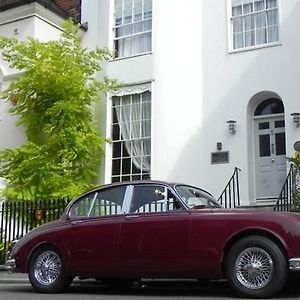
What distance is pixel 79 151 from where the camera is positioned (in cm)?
1591

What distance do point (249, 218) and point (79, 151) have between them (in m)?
8.66

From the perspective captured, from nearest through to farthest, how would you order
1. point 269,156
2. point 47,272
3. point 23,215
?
point 47,272 → point 23,215 → point 269,156

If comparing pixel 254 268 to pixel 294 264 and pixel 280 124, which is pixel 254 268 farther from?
pixel 280 124

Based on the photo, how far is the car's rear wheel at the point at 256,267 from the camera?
757 centimetres

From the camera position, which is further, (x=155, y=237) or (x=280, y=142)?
(x=280, y=142)

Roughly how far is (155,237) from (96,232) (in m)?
1.02

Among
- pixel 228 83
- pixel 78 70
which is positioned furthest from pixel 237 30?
pixel 78 70

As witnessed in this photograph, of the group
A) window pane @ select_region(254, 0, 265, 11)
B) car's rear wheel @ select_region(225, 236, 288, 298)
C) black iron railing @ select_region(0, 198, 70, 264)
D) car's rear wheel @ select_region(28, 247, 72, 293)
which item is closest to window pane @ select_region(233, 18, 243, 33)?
window pane @ select_region(254, 0, 265, 11)

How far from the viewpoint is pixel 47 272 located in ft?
30.6

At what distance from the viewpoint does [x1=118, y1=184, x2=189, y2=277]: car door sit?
8.21 metres

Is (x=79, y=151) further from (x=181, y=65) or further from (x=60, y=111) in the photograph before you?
(x=181, y=65)

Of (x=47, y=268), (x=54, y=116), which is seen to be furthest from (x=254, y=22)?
(x=47, y=268)

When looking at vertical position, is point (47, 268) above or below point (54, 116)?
below

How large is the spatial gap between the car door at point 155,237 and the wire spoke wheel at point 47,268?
1186 millimetres
